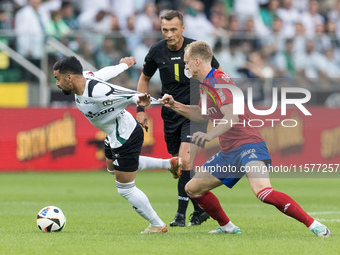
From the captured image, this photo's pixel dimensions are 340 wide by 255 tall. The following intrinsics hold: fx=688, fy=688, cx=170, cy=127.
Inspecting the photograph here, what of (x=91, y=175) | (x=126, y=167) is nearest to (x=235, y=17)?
(x=91, y=175)

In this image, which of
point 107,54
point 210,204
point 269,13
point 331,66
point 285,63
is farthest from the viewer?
point 269,13

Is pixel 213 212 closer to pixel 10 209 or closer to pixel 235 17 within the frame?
pixel 10 209

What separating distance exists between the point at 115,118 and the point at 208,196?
138 cm

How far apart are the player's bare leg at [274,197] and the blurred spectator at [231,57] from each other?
10.1m

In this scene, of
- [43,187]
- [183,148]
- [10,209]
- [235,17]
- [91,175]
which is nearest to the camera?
[183,148]

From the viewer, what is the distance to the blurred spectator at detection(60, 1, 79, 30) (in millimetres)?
17484

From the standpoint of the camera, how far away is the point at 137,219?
9.45 metres

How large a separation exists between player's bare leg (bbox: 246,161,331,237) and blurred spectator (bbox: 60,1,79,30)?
36.9 feet

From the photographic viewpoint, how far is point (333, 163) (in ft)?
58.3

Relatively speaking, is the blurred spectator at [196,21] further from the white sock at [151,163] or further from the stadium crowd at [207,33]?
the white sock at [151,163]

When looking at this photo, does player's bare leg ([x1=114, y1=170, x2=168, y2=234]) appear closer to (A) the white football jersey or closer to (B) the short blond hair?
(A) the white football jersey

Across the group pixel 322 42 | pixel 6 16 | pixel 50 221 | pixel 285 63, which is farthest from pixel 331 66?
pixel 50 221

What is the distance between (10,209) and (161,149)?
22.5 ft

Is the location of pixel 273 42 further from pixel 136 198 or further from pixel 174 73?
pixel 136 198
